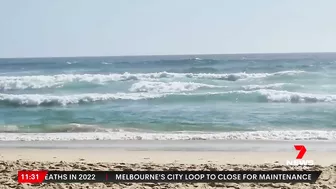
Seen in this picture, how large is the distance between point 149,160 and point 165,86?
39.4 feet

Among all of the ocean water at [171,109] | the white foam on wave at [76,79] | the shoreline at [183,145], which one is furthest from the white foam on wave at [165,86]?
the shoreline at [183,145]

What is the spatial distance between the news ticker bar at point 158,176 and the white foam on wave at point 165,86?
12.1 m

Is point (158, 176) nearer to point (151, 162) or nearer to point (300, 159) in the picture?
point (151, 162)

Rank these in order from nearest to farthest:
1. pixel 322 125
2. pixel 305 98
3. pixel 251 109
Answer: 1. pixel 322 125
2. pixel 251 109
3. pixel 305 98

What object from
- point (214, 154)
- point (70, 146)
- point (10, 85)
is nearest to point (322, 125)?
point (214, 154)

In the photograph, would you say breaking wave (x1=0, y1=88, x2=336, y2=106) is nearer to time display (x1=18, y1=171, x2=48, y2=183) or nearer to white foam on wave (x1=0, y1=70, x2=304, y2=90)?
white foam on wave (x1=0, y1=70, x2=304, y2=90)

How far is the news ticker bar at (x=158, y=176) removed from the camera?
15.2ft

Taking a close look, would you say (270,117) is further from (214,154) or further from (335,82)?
(335,82)

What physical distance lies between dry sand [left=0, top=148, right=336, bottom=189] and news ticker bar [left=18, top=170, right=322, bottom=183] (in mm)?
121

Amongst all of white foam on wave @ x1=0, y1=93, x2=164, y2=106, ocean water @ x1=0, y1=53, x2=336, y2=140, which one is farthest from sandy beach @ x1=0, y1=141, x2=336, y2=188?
white foam on wave @ x1=0, y1=93, x2=164, y2=106

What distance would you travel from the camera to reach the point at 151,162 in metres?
5.86

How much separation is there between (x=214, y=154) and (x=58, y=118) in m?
6.23

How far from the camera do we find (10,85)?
64.7ft

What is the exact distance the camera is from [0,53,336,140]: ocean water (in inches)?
348
